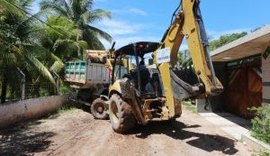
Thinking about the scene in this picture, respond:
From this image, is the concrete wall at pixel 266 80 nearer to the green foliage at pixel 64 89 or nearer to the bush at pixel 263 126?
the bush at pixel 263 126

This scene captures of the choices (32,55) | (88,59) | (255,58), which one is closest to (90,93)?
(88,59)

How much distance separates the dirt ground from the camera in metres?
9.66

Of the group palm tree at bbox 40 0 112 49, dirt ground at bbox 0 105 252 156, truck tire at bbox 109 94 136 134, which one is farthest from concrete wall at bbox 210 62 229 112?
palm tree at bbox 40 0 112 49

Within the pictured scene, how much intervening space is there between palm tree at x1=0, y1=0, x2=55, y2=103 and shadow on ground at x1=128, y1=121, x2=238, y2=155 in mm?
6034

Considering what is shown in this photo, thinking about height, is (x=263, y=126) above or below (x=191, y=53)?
below

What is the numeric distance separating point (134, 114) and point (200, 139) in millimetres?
2049

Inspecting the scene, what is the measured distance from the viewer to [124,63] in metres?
Result: 13.6

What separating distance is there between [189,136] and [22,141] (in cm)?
480

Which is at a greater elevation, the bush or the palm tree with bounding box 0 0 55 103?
the palm tree with bounding box 0 0 55 103

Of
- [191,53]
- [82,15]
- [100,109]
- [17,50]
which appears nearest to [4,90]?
[17,50]

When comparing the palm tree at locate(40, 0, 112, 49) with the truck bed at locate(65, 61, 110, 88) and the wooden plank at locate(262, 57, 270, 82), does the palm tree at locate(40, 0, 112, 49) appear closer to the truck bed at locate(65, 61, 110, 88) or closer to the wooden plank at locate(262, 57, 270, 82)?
the truck bed at locate(65, 61, 110, 88)

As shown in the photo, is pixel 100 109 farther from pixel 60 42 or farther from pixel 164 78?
pixel 60 42

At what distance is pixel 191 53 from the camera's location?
9.73 m

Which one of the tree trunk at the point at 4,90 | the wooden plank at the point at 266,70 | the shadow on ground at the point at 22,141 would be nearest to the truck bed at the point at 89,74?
the tree trunk at the point at 4,90
